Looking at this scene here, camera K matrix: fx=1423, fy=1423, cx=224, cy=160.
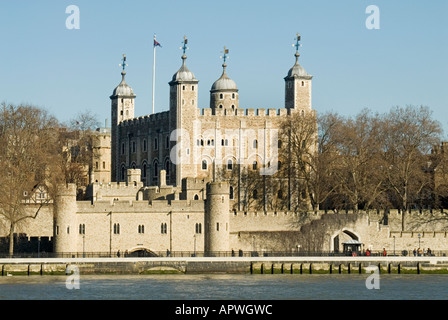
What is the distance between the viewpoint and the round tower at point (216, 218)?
90750 millimetres

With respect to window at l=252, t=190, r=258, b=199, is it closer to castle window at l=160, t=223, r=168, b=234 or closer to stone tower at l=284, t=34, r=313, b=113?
stone tower at l=284, t=34, r=313, b=113

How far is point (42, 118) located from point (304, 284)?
34195 mm

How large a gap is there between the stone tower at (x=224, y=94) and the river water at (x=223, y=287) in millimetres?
42091

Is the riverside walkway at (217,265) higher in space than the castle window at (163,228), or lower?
lower

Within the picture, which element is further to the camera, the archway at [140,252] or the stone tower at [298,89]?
the stone tower at [298,89]

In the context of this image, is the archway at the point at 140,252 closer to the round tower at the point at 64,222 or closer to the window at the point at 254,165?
the round tower at the point at 64,222

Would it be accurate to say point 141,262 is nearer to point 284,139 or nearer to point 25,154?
point 25,154

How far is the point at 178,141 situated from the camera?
116438 mm

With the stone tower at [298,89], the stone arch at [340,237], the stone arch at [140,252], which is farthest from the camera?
the stone tower at [298,89]

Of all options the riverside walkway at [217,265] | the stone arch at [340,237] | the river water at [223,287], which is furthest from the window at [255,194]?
the river water at [223,287]

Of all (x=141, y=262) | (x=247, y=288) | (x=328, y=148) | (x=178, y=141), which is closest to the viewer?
(x=247, y=288)

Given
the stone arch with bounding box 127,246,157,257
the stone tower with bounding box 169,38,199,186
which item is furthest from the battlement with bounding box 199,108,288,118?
the stone arch with bounding box 127,246,157,257

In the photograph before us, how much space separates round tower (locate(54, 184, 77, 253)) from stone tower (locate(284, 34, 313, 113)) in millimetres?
32772
